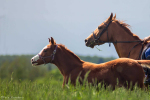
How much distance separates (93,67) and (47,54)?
1.49 meters

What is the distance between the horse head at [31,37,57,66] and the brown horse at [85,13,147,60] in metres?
2.38

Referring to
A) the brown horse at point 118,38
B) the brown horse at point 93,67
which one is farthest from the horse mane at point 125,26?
the brown horse at point 93,67

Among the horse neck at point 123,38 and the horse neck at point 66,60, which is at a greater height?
the horse neck at point 123,38

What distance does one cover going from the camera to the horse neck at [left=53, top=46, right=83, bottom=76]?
244 inches

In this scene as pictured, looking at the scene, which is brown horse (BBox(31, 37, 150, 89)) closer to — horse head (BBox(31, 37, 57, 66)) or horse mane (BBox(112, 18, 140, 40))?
horse head (BBox(31, 37, 57, 66))

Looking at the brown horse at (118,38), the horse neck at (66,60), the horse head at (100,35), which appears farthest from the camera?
the horse head at (100,35)

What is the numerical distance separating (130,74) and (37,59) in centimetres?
279

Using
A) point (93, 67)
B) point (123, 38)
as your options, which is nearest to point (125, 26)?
point (123, 38)

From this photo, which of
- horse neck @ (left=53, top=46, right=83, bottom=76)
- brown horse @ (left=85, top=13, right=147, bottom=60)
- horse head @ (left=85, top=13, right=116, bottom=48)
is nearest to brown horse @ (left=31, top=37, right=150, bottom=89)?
horse neck @ (left=53, top=46, right=83, bottom=76)

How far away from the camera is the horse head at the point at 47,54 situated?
6.38 metres

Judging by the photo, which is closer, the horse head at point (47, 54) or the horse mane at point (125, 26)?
the horse head at point (47, 54)

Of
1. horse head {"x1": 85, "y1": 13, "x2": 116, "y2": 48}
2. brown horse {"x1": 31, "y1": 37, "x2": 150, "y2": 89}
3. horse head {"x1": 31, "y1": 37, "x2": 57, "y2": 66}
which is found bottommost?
brown horse {"x1": 31, "y1": 37, "x2": 150, "y2": 89}

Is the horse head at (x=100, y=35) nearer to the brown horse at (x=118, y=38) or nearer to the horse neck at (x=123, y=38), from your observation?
the brown horse at (x=118, y=38)

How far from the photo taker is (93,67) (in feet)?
19.0
